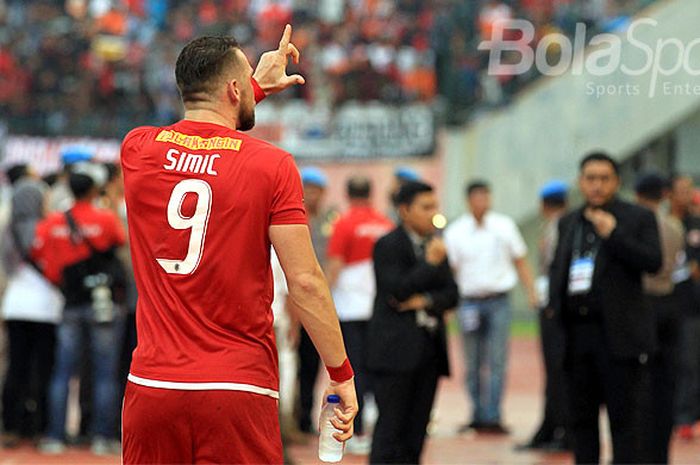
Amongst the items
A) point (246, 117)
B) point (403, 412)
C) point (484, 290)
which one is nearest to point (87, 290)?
point (403, 412)

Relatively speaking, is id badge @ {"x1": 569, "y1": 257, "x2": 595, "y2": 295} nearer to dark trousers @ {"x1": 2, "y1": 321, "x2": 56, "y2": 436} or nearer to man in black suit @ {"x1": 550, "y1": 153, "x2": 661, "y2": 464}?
man in black suit @ {"x1": 550, "y1": 153, "x2": 661, "y2": 464}

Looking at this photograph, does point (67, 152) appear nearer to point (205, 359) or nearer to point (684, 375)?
point (684, 375)

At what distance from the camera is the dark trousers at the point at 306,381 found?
1230 cm

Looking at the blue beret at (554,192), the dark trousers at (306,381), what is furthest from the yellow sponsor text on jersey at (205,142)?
the blue beret at (554,192)

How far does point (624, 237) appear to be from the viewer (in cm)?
799

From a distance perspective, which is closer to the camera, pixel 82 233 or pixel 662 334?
pixel 662 334

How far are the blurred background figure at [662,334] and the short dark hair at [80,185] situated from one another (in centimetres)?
419

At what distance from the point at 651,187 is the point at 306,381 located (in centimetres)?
383

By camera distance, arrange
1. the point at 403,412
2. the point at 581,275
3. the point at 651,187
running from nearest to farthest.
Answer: the point at 581,275
the point at 403,412
the point at 651,187

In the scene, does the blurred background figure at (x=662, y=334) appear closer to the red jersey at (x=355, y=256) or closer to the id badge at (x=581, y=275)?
the id badge at (x=581, y=275)

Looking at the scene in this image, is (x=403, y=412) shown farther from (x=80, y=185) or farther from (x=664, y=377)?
(x=80, y=185)

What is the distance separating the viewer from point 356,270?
1173 centimetres

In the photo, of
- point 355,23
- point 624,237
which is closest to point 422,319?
point 624,237

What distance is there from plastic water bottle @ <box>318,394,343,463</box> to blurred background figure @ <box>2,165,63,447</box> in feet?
22.1
